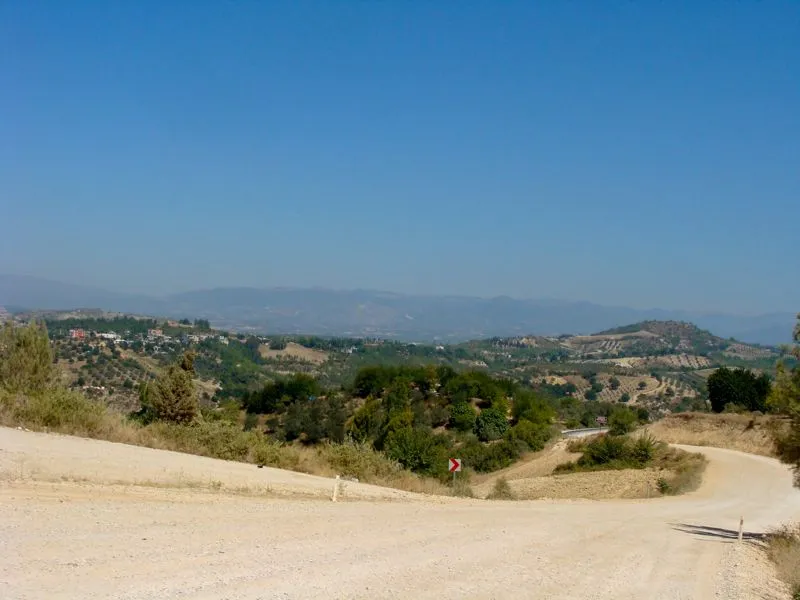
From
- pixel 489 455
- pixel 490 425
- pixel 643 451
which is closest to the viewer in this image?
pixel 643 451

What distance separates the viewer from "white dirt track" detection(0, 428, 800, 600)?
8.34 metres

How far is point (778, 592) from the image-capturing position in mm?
13289

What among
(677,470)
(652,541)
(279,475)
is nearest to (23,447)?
(279,475)

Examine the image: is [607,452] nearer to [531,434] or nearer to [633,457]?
[633,457]

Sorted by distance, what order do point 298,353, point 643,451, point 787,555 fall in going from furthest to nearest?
Answer: 1. point 298,353
2. point 643,451
3. point 787,555

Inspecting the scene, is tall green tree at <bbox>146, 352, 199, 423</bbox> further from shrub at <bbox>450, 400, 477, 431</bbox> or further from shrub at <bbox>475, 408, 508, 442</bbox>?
shrub at <bbox>450, 400, 477, 431</bbox>

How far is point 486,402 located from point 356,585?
209 feet

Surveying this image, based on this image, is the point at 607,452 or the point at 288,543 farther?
the point at 607,452

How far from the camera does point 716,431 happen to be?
55.2 meters

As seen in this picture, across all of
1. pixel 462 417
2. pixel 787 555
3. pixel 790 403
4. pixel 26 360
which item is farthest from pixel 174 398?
pixel 462 417

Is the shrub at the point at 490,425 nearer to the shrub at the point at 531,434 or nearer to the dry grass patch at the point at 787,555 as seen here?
the shrub at the point at 531,434

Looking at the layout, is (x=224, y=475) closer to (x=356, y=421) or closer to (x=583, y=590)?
(x=583, y=590)

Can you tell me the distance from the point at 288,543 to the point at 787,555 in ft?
38.0

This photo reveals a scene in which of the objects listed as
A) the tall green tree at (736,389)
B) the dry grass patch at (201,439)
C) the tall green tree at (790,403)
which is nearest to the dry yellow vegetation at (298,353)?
the tall green tree at (736,389)
